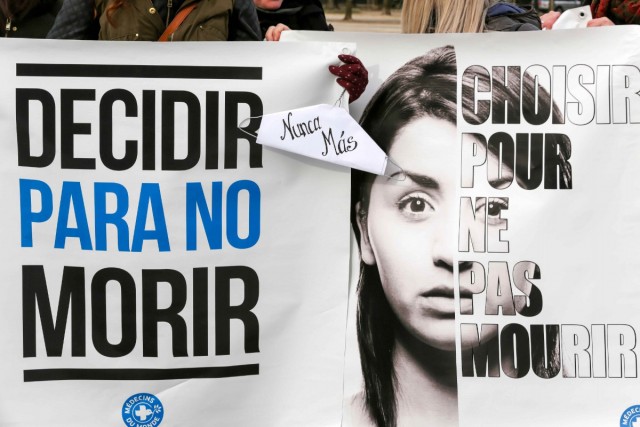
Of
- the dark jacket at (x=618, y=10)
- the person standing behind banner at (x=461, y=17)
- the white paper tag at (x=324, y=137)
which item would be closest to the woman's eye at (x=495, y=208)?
the white paper tag at (x=324, y=137)

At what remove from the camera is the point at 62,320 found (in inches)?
137

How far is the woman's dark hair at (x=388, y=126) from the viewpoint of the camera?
3.57 m

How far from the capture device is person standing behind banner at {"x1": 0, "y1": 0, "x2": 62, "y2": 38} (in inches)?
166

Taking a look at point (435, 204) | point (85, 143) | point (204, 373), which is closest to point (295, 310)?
point (204, 373)

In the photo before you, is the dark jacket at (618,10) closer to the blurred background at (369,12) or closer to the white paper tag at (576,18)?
the white paper tag at (576,18)

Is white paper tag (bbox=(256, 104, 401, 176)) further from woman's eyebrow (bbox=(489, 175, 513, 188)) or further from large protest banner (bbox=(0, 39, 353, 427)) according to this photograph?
woman's eyebrow (bbox=(489, 175, 513, 188))

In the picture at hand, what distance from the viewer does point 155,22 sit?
12.2 feet

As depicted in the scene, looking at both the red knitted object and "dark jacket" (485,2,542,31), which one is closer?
the red knitted object

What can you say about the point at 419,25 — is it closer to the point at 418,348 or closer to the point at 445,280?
the point at 445,280

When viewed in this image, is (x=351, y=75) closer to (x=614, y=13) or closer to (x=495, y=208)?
(x=495, y=208)

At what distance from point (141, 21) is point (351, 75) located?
81cm

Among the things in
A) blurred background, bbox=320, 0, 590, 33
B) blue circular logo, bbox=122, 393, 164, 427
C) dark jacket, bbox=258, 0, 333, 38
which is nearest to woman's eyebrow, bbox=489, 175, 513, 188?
blue circular logo, bbox=122, 393, 164, 427

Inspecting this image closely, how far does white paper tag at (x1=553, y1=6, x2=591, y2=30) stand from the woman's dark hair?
590 mm

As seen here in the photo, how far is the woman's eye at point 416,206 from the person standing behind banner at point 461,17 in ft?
2.07
